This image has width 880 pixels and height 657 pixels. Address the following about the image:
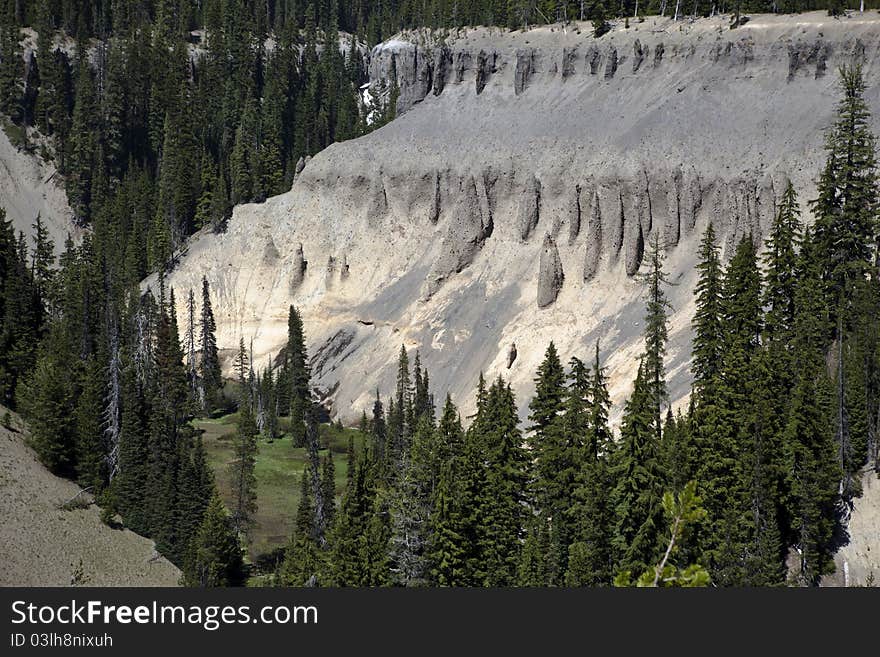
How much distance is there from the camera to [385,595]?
25.7 meters

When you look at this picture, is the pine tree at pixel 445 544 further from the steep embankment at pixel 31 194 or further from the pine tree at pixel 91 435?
the steep embankment at pixel 31 194

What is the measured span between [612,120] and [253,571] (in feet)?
166

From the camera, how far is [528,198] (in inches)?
4008

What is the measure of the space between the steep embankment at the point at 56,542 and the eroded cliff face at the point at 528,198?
1236 inches

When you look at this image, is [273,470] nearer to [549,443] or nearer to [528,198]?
[528,198]

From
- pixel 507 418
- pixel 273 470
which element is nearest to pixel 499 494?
pixel 507 418

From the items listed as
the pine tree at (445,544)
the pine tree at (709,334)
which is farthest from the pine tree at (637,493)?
the pine tree at (709,334)

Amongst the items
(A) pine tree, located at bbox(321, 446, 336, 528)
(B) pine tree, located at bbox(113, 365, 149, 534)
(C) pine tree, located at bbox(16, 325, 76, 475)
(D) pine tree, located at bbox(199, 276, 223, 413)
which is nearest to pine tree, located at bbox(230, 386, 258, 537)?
(A) pine tree, located at bbox(321, 446, 336, 528)

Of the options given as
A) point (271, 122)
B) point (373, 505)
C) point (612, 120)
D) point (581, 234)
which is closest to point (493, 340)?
point (581, 234)

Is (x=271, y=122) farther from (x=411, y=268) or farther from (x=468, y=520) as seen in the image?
(x=468, y=520)

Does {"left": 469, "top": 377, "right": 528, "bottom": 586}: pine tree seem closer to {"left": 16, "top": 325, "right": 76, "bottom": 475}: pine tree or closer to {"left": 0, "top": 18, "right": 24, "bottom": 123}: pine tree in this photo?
{"left": 16, "top": 325, "right": 76, "bottom": 475}: pine tree

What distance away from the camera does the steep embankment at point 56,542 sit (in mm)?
63062

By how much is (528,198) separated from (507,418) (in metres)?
41.6

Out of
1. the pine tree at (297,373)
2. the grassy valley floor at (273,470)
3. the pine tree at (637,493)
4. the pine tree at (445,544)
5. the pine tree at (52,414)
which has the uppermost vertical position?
the pine tree at (637,493)
